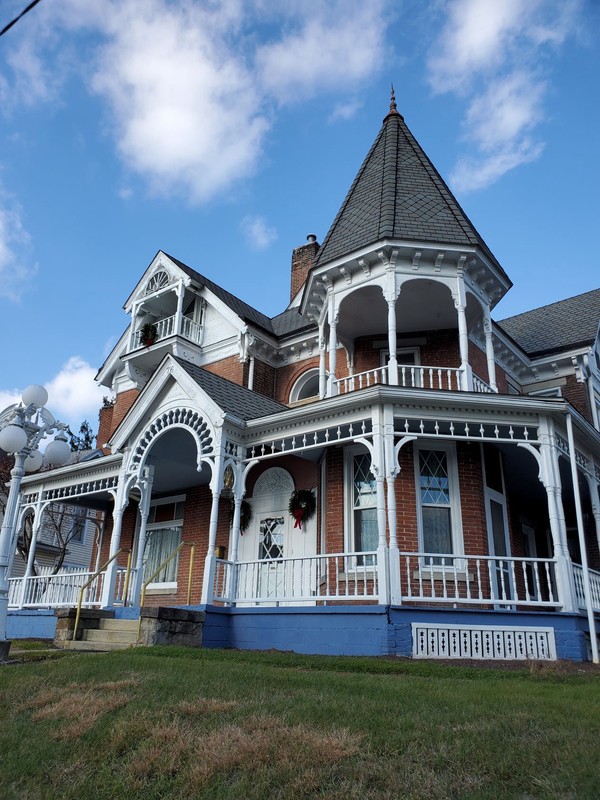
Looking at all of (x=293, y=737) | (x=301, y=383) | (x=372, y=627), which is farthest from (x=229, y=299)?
(x=293, y=737)

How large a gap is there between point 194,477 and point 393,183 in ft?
28.2

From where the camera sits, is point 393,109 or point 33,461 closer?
point 33,461

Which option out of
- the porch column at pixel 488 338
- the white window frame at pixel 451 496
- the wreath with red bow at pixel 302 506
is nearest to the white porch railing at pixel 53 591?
the wreath with red bow at pixel 302 506

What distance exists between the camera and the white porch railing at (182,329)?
19084mm

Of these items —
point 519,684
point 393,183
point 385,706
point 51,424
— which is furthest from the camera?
point 393,183

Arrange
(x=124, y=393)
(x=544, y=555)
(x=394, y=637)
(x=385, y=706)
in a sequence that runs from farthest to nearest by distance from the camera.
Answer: (x=124, y=393), (x=544, y=555), (x=394, y=637), (x=385, y=706)

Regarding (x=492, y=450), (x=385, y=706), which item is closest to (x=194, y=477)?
(x=492, y=450)

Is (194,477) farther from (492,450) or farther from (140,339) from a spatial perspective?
(492,450)

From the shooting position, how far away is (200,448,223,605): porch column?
1178cm

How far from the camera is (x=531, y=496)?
1645cm

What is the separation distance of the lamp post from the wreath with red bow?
5.46 meters

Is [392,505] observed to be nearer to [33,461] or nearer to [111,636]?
[111,636]

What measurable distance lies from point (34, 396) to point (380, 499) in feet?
18.7

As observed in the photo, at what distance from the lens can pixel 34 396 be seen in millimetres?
10289
